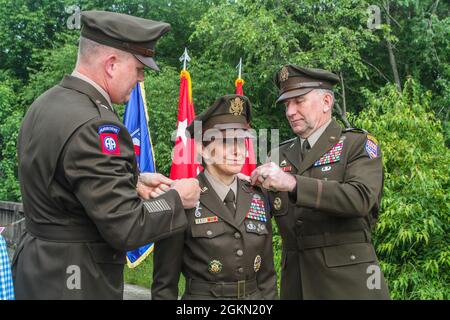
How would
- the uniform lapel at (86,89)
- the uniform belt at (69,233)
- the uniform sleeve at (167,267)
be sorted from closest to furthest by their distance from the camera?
1. the uniform belt at (69,233)
2. the uniform lapel at (86,89)
3. the uniform sleeve at (167,267)

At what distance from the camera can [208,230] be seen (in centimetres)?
303

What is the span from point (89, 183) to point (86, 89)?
0.51m

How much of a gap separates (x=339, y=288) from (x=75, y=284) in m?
1.55

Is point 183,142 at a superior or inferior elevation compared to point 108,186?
superior

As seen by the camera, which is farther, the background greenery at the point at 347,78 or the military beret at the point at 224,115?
the background greenery at the point at 347,78

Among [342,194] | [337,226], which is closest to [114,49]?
[342,194]

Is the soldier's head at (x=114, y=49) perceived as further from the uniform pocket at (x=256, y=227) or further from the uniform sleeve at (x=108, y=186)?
the uniform pocket at (x=256, y=227)

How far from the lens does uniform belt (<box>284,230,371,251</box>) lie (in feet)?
10.5

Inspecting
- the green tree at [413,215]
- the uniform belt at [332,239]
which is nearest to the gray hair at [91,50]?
the uniform belt at [332,239]

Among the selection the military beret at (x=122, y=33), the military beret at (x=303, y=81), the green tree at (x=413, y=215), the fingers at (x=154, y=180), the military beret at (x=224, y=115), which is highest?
the military beret at (x=122, y=33)

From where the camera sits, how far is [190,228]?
Answer: 302cm

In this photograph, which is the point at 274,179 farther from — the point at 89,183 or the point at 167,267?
the point at 89,183

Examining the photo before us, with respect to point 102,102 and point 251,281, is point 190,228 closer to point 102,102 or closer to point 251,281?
point 251,281

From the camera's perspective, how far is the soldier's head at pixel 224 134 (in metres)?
3.10
